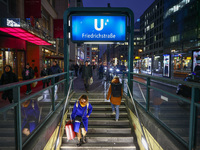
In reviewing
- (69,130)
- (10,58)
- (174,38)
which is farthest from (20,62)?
(174,38)

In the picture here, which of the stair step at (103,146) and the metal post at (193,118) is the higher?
the metal post at (193,118)

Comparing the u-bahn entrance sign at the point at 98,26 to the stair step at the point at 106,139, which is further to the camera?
the u-bahn entrance sign at the point at 98,26

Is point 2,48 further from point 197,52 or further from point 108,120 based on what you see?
point 197,52

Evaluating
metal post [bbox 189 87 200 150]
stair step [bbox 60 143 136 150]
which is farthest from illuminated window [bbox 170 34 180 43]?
metal post [bbox 189 87 200 150]

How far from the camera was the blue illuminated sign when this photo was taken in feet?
21.6

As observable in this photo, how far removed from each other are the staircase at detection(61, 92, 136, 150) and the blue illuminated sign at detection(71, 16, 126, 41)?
317 centimetres

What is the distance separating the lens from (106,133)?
5.96m

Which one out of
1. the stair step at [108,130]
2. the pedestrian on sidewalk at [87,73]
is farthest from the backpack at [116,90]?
the pedestrian on sidewalk at [87,73]

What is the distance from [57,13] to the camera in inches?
1235

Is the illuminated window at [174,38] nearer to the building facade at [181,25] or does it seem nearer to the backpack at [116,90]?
the building facade at [181,25]

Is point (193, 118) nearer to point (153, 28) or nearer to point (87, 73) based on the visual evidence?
point (87, 73)

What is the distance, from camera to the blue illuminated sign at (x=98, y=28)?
6586 mm

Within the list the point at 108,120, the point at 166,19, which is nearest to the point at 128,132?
the point at 108,120

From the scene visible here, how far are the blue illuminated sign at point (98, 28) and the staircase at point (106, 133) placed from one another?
3.17m
